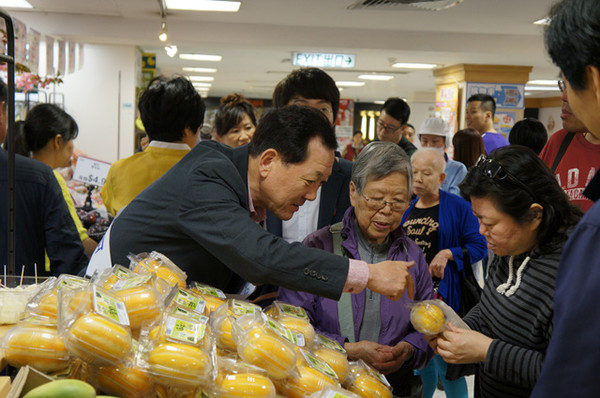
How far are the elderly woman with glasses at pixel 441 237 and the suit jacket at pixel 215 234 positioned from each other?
6.78 ft

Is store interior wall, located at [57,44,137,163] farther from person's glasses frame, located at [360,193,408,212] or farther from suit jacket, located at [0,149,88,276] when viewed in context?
person's glasses frame, located at [360,193,408,212]

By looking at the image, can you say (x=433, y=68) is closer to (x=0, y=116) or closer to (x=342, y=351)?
(x=0, y=116)

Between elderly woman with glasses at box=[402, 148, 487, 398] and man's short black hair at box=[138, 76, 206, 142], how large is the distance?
155 centimetres

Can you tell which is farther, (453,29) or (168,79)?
(453,29)

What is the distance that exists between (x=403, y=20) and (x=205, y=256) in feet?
22.2

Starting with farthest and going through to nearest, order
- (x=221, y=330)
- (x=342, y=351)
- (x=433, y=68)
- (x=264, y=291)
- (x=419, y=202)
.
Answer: (x=433, y=68) < (x=419, y=202) < (x=264, y=291) < (x=342, y=351) < (x=221, y=330)

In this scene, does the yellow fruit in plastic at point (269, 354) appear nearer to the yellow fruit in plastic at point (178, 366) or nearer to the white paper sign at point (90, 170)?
the yellow fruit in plastic at point (178, 366)

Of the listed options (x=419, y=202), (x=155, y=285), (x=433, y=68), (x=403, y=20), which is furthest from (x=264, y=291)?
(x=433, y=68)

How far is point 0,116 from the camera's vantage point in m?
2.64

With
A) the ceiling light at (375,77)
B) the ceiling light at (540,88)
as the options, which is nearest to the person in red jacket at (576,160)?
the ceiling light at (375,77)

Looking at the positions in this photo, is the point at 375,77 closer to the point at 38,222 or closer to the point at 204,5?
the point at 204,5

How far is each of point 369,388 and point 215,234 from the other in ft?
1.81

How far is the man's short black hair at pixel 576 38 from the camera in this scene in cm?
97

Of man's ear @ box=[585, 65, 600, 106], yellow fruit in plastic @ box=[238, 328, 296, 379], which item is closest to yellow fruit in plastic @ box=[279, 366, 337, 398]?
yellow fruit in plastic @ box=[238, 328, 296, 379]
